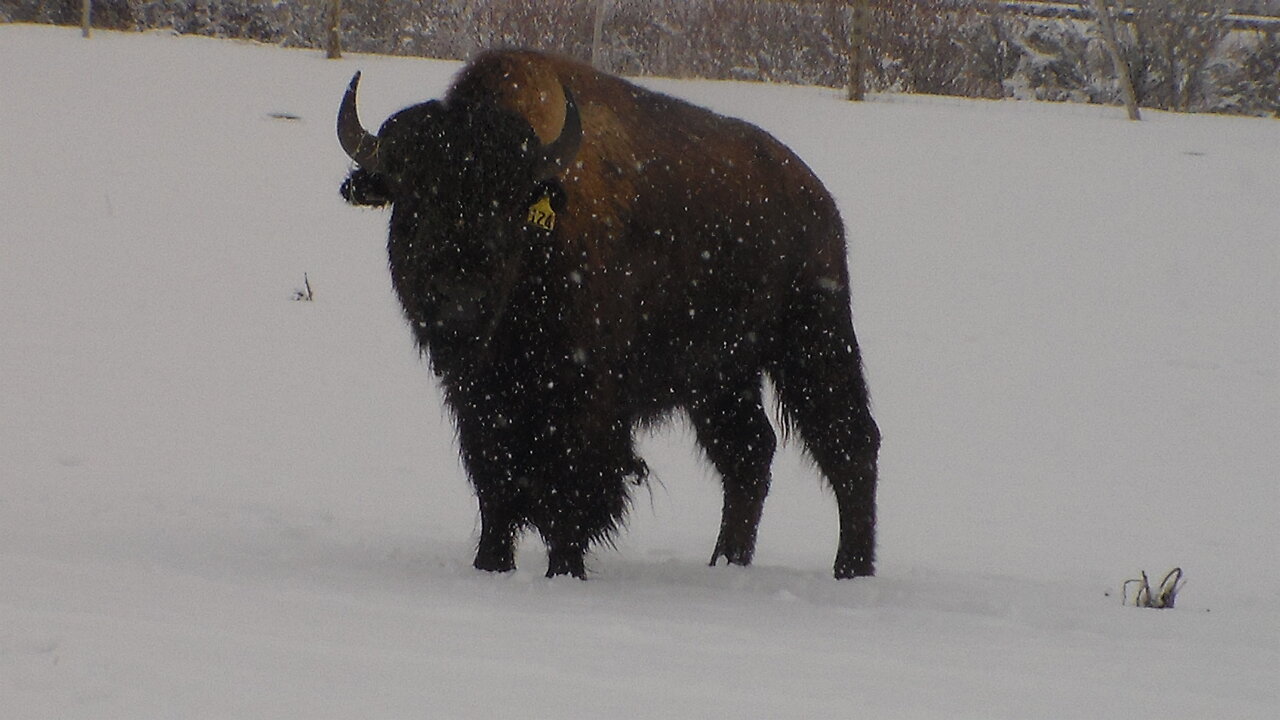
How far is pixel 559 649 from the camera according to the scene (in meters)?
3.60

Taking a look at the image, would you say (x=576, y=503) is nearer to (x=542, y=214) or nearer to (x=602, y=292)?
(x=602, y=292)

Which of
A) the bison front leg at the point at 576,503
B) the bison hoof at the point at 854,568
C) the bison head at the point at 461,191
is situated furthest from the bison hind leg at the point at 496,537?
the bison hoof at the point at 854,568

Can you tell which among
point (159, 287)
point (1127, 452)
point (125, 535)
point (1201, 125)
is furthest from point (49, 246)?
point (1201, 125)

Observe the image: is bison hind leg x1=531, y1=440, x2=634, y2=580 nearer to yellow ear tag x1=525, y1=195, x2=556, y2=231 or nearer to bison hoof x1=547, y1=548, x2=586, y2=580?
bison hoof x1=547, y1=548, x2=586, y2=580

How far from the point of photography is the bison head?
4809 millimetres

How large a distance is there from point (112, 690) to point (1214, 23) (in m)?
20.4

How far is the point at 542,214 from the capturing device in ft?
16.0

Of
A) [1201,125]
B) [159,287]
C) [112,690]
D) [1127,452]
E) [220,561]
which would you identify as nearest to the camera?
[112,690]

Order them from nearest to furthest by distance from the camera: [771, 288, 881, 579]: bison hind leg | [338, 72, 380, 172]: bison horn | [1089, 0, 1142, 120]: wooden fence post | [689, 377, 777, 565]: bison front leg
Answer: [338, 72, 380, 172]: bison horn, [771, 288, 881, 579]: bison hind leg, [689, 377, 777, 565]: bison front leg, [1089, 0, 1142, 120]: wooden fence post

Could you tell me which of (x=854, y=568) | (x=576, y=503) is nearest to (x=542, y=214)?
(x=576, y=503)

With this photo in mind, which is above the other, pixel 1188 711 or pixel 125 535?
pixel 1188 711

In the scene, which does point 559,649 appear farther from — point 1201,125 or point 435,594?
point 1201,125

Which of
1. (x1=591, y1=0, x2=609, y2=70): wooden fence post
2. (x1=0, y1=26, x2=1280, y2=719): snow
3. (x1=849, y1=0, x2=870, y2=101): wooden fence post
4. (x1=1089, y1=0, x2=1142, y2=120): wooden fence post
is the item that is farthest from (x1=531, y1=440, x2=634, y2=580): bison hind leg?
(x1=1089, y1=0, x2=1142, y2=120): wooden fence post

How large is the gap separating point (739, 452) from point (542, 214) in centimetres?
184
